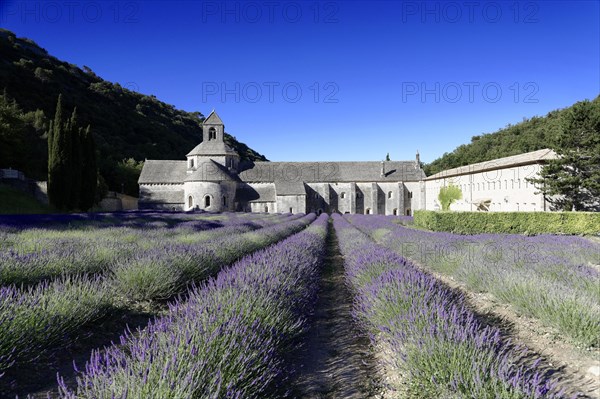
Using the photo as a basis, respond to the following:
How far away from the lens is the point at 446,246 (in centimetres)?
828

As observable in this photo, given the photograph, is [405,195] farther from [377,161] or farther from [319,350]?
[319,350]

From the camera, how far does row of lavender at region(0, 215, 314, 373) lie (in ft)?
8.24

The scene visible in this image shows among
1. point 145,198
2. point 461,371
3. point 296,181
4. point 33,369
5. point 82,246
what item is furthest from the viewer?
point 296,181

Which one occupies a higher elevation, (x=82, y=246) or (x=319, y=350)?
(x=82, y=246)

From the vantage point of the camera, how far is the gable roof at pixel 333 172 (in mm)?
40094

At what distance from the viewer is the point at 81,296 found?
317 centimetres

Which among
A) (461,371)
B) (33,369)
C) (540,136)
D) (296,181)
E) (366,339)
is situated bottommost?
(366,339)

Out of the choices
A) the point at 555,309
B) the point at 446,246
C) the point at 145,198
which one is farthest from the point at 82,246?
the point at 145,198

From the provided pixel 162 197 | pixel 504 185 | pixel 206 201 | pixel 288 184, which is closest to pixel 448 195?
pixel 504 185

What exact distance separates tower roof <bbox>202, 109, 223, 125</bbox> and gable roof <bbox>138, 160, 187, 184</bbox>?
18.5ft

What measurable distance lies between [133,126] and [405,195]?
49060mm

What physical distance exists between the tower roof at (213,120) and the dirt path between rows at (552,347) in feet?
126

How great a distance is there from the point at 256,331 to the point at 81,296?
1.94 metres

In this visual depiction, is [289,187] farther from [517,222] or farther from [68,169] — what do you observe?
[517,222]
